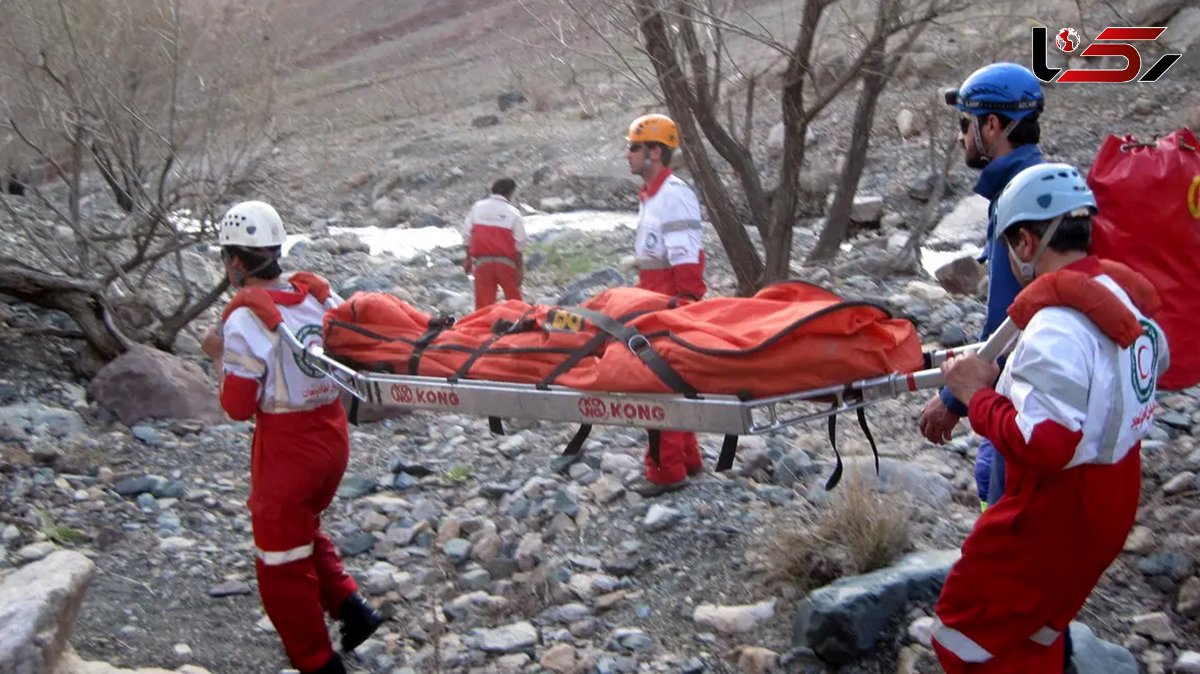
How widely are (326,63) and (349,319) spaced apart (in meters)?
30.6

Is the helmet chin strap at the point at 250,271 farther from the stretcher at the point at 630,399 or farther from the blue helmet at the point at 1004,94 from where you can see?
the blue helmet at the point at 1004,94

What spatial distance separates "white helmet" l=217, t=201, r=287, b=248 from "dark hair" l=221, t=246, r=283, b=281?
2 centimetres

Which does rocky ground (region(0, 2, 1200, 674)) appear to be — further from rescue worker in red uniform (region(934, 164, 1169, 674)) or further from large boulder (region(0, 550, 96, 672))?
rescue worker in red uniform (region(934, 164, 1169, 674))

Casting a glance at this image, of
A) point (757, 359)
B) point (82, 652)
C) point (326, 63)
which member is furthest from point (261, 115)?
point (326, 63)

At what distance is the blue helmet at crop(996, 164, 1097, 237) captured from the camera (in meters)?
2.91

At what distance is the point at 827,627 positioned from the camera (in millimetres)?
A: 4035

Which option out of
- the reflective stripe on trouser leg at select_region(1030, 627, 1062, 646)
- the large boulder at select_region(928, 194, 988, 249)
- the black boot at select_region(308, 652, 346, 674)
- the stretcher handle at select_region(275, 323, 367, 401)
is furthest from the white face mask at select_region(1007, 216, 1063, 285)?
the large boulder at select_region(928, 194, 988, 249)

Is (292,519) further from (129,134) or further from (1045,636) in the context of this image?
(129,134)

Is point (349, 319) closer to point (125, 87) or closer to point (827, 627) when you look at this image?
point (827, 627)

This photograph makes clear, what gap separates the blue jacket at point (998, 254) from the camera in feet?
11.5

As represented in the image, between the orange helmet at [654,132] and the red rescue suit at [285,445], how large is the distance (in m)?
2.39

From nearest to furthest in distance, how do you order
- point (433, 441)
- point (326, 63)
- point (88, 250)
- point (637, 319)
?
point (637, 319), point (433, 441), point (88, 250), point (326, 63)

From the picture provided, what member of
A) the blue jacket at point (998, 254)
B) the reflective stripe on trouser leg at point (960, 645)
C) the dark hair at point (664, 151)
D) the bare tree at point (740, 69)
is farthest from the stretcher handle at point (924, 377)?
the bare tree at point (740, 69)

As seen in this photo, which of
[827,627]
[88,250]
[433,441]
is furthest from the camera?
[88,250]
